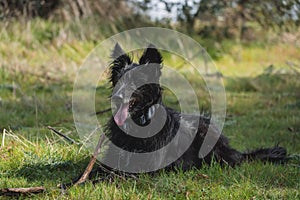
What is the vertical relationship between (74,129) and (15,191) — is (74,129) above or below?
below

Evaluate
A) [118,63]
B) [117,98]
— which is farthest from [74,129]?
[117,98]

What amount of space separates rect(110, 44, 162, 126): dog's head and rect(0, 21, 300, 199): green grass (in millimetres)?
565

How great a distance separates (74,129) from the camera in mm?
6656

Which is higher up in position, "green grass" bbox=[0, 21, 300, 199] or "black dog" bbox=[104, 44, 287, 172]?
"black dog" bbox=[104, 44, 287, 172]

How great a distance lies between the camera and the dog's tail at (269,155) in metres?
5.39

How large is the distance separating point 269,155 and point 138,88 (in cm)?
190

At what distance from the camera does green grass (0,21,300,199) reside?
4.15 meters

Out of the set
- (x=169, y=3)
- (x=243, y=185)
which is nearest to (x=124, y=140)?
(x=243, y=185)

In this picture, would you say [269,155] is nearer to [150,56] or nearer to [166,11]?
[150,56]

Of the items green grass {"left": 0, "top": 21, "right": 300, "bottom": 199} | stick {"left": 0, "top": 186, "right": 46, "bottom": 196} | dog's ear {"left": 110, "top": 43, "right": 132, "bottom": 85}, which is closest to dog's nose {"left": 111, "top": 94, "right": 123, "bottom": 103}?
dog's ear {"left": 110, "top": 43, "right": 132, "bottom": 85}

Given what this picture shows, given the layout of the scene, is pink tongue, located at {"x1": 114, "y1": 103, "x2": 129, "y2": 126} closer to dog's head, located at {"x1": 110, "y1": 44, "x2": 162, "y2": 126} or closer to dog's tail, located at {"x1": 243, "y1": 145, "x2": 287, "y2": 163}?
dog's head, located at {"x1": 110, "y1": 44, "x2": 162, "y2": 126}

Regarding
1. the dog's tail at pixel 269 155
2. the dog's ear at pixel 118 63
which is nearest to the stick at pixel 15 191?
the dog's ear at pixel 118 63

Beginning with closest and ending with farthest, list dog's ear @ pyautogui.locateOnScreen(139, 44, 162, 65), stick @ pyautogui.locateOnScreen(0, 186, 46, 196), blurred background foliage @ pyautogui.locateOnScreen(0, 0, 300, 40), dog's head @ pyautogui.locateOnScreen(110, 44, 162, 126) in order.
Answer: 1. stick @ pyautogui.locateOnScreen(0, 186, 46, 196)
2. dog's head @ pyautogui.locateOnScreen(110, 44, 162, 126)
3. dog's ear @ pyautogui.locateOnScreen(139, 44, 162, 65)
4. blurred background foliage @ pyautogui.locateOnScreen(0, 0, 300, 40)

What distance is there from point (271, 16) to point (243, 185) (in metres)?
10.6
